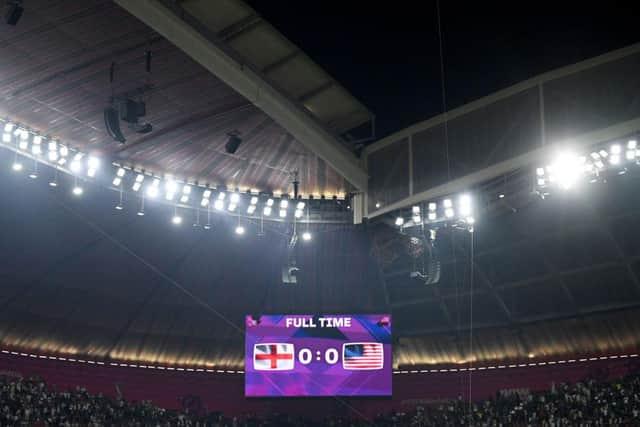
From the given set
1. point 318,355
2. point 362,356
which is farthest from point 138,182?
point 362,356

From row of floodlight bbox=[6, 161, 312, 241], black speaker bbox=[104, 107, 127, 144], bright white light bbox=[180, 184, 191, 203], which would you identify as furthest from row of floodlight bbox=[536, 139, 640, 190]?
bright white light bbox=[180, 184, 191, 203]

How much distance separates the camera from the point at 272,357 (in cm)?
3325

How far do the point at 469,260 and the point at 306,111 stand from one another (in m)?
10.8

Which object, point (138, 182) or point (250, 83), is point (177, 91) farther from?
point (138, 182)

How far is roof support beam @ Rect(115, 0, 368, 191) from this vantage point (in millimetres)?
18359

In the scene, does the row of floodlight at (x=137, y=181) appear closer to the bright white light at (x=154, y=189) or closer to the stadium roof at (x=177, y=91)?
the bright white light at (x=154, y=189)

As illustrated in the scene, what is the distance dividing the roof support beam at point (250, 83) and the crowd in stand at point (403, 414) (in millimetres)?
11373

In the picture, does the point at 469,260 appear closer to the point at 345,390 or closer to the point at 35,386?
the point at 345,390

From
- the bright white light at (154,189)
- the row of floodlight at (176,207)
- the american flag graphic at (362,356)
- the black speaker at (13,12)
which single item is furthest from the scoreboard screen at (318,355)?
the black speaker at (13,12)

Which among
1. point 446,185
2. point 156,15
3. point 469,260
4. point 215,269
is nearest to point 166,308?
point 215,269

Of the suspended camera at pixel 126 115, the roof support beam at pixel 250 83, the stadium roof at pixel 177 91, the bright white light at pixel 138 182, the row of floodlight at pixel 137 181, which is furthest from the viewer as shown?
the bright white light at pixel 138 182

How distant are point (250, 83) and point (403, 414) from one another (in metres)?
18.7

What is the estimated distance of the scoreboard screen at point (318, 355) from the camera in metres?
33.1

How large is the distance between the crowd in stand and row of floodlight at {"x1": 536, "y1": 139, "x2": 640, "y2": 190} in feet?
34.1
